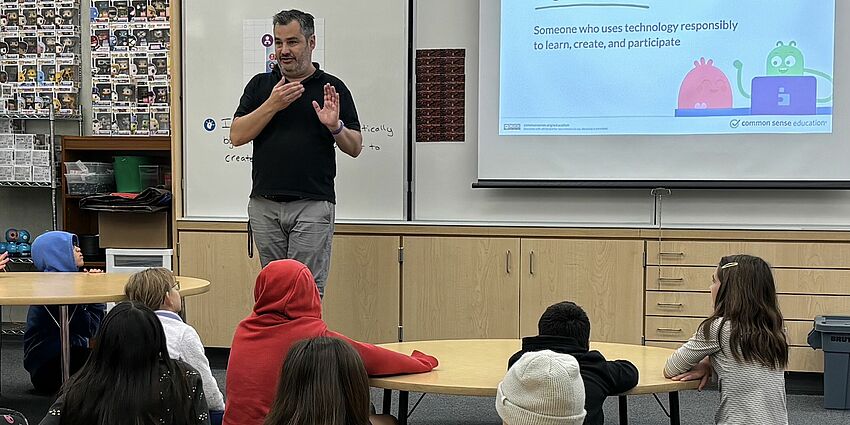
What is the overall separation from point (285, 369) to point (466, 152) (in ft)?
10.1

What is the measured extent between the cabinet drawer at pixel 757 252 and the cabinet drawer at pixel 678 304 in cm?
16

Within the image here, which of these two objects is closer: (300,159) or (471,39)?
(300,159)

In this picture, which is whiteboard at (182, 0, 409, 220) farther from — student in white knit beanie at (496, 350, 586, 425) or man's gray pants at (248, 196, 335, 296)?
student in white knit beanie at (496, 350, 586, 425)

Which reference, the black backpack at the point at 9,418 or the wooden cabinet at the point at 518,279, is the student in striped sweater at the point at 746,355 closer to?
the wooden cabinet at the point at 518,279

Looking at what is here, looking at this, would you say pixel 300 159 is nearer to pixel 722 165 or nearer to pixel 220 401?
pixel 220 401

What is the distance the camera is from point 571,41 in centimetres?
468

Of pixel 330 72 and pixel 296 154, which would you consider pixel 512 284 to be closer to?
pixel 296 154

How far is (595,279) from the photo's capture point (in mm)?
4473

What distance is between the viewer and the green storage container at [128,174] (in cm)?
549

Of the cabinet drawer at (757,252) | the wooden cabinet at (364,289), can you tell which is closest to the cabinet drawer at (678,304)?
the cabinet drawer at (757,252)

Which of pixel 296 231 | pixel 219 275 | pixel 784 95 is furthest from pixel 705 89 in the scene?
pixel 219 275

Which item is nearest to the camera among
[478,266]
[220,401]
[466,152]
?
[220,401]

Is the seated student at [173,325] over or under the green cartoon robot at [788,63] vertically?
under

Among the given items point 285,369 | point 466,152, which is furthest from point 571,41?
point 285,369
